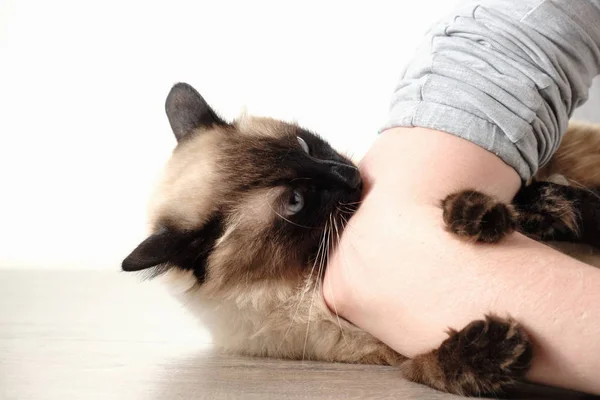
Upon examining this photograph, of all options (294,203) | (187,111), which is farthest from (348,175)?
(187,111)

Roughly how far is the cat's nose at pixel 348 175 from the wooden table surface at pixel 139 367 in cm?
35

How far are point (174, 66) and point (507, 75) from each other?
152 cm

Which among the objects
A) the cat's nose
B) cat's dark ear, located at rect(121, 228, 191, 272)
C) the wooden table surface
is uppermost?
the cat's nose

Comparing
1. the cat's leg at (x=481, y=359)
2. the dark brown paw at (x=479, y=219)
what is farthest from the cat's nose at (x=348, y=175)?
the cat's leg at (x=481, y=359)

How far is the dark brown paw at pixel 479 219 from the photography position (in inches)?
42.2

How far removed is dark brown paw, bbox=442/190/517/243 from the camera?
1072 mm

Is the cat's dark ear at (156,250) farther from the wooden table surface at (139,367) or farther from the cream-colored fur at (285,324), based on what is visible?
the wooden table surface at (139,367)

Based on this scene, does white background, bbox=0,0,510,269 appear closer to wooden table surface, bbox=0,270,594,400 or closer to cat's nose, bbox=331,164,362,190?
wooden table surface, bbox=0,270,594,400

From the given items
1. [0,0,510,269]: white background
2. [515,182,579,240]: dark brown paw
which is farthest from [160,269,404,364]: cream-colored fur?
[0,0,510,269]: white background

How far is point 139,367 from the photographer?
52.4 inches

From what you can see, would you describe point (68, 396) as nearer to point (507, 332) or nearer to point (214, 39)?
point (507, 332)

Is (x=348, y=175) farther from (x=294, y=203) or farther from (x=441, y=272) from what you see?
(x=441, y=272)

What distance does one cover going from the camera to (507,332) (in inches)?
38.4

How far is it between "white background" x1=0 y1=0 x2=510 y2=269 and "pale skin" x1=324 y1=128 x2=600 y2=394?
116 centimetres
